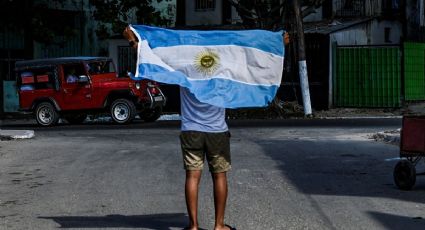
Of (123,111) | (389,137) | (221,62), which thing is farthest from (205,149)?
(123,111)

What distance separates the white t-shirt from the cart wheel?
387cm

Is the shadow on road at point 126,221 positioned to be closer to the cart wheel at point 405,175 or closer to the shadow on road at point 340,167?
the shadow on road at point 340,167

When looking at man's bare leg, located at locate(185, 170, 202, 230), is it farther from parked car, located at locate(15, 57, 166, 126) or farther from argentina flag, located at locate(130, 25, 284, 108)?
parked car, located at locate(15, 57, 166, 126)

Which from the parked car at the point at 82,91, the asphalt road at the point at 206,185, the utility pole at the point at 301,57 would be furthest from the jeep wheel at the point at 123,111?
the utility pole at the point at 301,57

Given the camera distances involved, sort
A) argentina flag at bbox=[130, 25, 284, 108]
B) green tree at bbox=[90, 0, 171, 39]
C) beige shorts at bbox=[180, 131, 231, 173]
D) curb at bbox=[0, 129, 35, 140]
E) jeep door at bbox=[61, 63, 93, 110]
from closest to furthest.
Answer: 1. beige shorts at bbox=[180, 131, 231, 173]
2. argentina flag at bbox=[130, 25, 284, 108]
3. curb at bbox=[0, 129, 35, 140]
4. jeep door at bbox=[61, 63, 93, 110]
5. green tree at bbox=[90, 0, 171, 39]

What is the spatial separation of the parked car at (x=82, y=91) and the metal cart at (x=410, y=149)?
1525cm

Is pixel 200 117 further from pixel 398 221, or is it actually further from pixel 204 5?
pixel 204 5

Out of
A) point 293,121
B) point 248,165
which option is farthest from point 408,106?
point 248,165

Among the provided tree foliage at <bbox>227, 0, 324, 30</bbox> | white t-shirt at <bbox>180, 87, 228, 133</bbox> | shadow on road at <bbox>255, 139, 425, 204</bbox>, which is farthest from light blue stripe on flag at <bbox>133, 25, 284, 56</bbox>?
tree foliage at <bbox>227, 0, 324, 30</bbox>

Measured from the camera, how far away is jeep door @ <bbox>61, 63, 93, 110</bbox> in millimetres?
25922

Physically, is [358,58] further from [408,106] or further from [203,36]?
[203,36]

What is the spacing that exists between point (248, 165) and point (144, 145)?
4526 millimetres

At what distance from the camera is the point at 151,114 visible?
26.6 m

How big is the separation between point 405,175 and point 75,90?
16.9 metres
